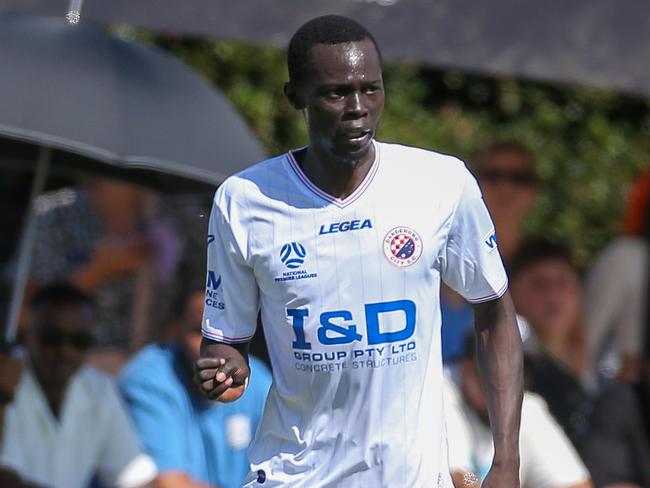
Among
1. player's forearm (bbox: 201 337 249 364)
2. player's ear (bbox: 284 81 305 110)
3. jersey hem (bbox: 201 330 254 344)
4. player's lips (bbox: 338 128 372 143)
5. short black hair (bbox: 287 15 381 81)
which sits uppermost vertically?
short black hair (bbox: 287 15 381 81)

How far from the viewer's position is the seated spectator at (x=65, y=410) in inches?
222

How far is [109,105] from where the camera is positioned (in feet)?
18.4

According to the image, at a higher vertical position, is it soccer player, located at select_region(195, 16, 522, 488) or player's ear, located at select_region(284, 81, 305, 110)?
player's ear, located at select_region(284, 81, 305, 110)

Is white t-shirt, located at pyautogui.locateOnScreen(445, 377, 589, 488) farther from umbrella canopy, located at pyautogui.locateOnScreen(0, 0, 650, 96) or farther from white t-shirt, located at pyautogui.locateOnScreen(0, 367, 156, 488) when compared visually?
umbrella canopy, located at pyautogui.locateOnScreen(0, 0, 650, 96)

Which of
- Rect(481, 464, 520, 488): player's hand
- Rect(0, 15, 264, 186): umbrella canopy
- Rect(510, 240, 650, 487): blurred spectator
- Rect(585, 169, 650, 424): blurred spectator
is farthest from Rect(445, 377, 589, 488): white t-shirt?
Rect(481, 464, 520, 488): player's hand

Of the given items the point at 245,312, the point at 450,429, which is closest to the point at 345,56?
the point at 245,312

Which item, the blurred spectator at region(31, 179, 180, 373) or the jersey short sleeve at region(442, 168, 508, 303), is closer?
the jersey short sleeve at region(442, 168, 508, 303)

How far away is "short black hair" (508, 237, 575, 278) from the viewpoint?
22.5ft

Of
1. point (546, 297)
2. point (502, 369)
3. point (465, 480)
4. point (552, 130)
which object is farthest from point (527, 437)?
point (552, 130)

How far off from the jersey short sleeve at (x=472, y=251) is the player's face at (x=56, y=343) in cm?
266

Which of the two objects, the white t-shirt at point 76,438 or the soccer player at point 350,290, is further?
the white t-shirt at point 76,438

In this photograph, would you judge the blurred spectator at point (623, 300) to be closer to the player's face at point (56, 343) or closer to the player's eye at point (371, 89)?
the player's face at point (56, 343)

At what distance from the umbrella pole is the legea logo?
2910mm

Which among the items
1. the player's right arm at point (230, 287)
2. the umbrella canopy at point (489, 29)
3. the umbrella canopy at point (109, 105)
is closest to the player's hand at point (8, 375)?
the umbrella canopy at point (109, 105)
